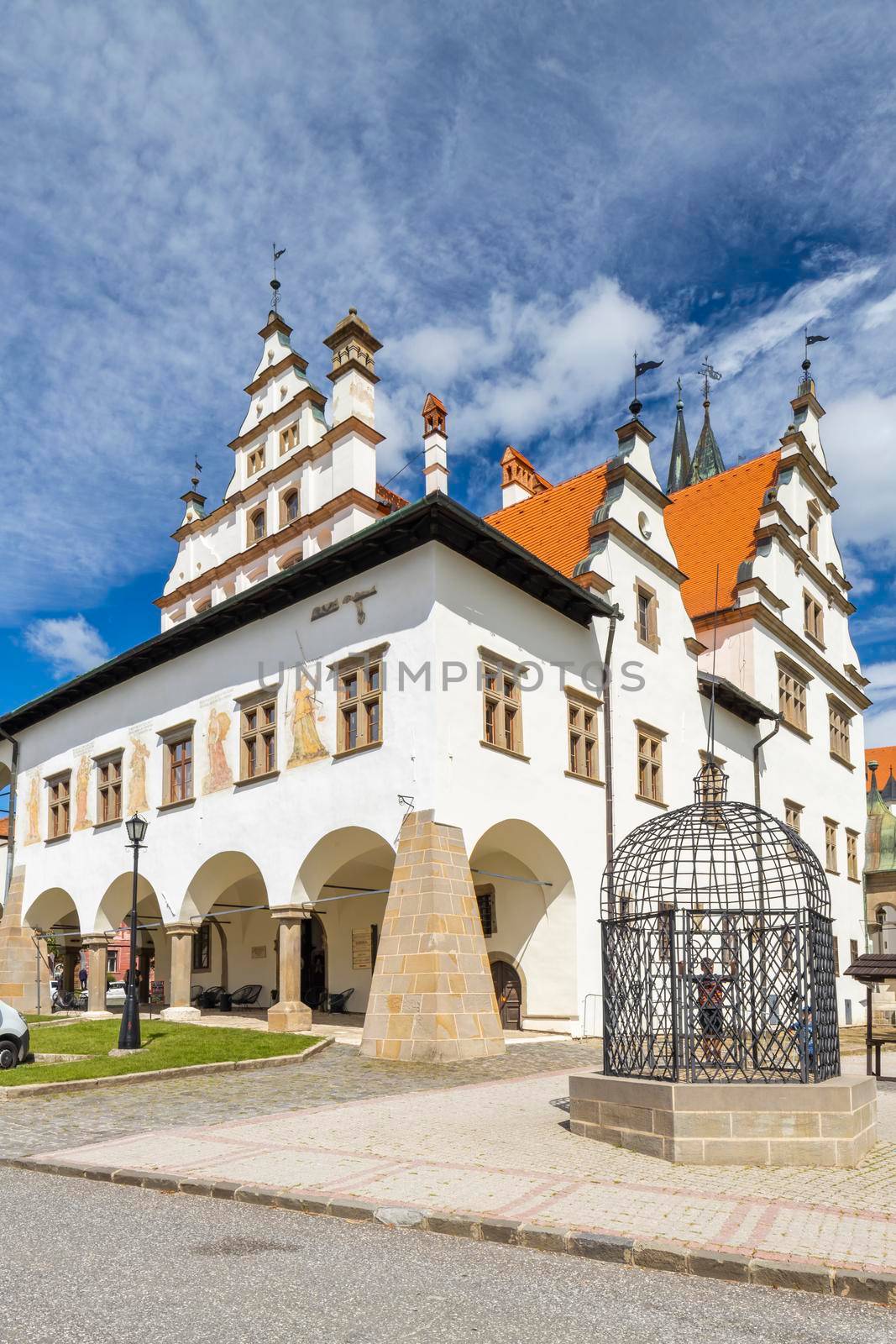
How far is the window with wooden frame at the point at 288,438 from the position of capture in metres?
28.5

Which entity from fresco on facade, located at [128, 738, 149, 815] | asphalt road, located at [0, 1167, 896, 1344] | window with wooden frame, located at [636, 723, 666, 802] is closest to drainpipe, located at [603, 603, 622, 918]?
window with wooden frame, located at [636, 723, 666, 802]

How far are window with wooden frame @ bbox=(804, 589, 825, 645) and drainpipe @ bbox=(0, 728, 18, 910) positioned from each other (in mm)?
23655

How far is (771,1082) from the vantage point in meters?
8.87

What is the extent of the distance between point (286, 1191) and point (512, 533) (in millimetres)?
23165

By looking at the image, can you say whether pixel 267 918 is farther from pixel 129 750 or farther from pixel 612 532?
pixel 612 532

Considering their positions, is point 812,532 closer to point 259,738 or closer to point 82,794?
point 259,738

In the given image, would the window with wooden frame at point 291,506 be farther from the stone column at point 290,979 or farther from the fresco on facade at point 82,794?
the stone column at point 290,979

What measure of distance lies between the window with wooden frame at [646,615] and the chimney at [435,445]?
523cm

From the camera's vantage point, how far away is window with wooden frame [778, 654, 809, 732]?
1280 inches

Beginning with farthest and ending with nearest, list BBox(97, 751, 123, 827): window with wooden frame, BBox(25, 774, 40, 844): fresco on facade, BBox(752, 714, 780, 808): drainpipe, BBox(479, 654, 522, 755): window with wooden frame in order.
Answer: BBox(25, 774, 40, 844): fresco on facade
BBox(752, 714, 780, 808): drainpipe
BBox(97, 751, 123, 827): window with wooden frame
BBox(479, 654, 522, 755): window with wooden frame

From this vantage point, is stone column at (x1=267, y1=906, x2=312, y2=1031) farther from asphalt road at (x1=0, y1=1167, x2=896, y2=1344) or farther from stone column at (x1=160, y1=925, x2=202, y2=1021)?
asphalt road at (x1=0, y1=1167, x2=896, y2=1344)

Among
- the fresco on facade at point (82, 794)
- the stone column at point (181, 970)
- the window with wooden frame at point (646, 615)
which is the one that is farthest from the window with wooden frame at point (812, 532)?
the fresco on facade at point (82, 794)

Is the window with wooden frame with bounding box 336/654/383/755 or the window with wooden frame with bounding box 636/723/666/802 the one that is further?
the window with wooden frame with bounding box 636/723/666/802

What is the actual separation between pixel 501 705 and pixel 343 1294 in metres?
15.3
